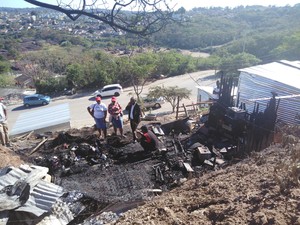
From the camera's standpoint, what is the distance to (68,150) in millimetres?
8461

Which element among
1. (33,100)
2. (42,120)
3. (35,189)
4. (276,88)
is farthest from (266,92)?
(33,100)

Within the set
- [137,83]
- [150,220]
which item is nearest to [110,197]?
[150,220]

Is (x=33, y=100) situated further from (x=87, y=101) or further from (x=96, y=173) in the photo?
(x=96, y=173)

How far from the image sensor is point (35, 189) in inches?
197

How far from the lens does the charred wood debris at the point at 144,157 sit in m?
6.28

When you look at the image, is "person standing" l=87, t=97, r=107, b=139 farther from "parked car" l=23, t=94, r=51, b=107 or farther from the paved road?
"parked car" l=23, t=94, r=51, b=107

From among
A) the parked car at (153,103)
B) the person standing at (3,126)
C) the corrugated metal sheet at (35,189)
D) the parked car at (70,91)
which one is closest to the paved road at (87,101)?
the parked car at (153,103)

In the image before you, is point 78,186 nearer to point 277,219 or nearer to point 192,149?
point 192,149

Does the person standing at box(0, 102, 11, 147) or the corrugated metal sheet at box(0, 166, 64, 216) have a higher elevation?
the corrugated metal sheet at box(0, 166, 64, 216)

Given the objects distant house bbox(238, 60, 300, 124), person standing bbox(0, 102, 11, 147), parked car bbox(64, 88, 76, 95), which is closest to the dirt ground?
distant house bbox(238, 60, 300, 124)

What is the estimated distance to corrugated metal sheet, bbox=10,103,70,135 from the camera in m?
12.6

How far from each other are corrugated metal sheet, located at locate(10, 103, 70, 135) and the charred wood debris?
114 inches

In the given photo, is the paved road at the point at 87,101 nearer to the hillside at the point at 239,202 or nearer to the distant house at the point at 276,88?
the distant house at the point at 276,88

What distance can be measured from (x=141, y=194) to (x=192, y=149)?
8.01ft
